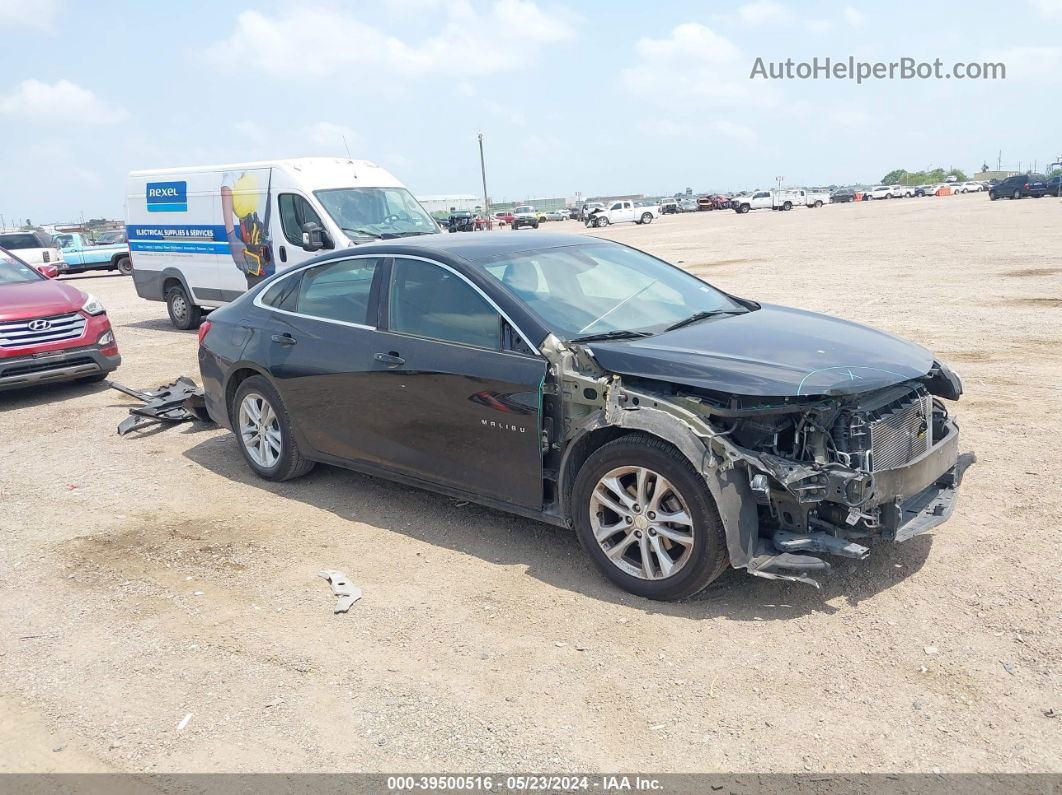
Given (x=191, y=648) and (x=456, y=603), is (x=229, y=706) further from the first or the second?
(x=456, y=603)

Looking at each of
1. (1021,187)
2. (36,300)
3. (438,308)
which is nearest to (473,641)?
(438,308)

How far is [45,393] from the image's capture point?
1012 centimetres

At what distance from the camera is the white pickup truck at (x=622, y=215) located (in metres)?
61.1

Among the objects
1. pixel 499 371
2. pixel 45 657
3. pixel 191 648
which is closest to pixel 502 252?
pixel 499 371

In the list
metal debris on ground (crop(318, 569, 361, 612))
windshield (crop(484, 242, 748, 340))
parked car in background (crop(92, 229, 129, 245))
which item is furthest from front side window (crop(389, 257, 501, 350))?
parked car in background (crop(92, 229, 129, 245))

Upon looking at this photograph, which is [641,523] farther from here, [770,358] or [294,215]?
[294,215]

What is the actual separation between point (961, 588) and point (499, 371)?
2.50 m

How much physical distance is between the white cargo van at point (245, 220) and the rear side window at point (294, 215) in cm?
1

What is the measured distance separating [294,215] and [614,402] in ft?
29.8

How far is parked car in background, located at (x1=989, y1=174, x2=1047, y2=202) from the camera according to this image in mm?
53406

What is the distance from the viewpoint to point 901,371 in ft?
14.2

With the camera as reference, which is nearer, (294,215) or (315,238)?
(315,238)

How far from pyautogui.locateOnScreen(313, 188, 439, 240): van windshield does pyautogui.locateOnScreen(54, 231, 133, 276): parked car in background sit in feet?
68.9

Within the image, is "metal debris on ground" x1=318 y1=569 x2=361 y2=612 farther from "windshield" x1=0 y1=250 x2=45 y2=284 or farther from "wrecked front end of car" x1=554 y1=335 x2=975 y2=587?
"windshield" x1=0 y1=250 x2=45 y2=284
